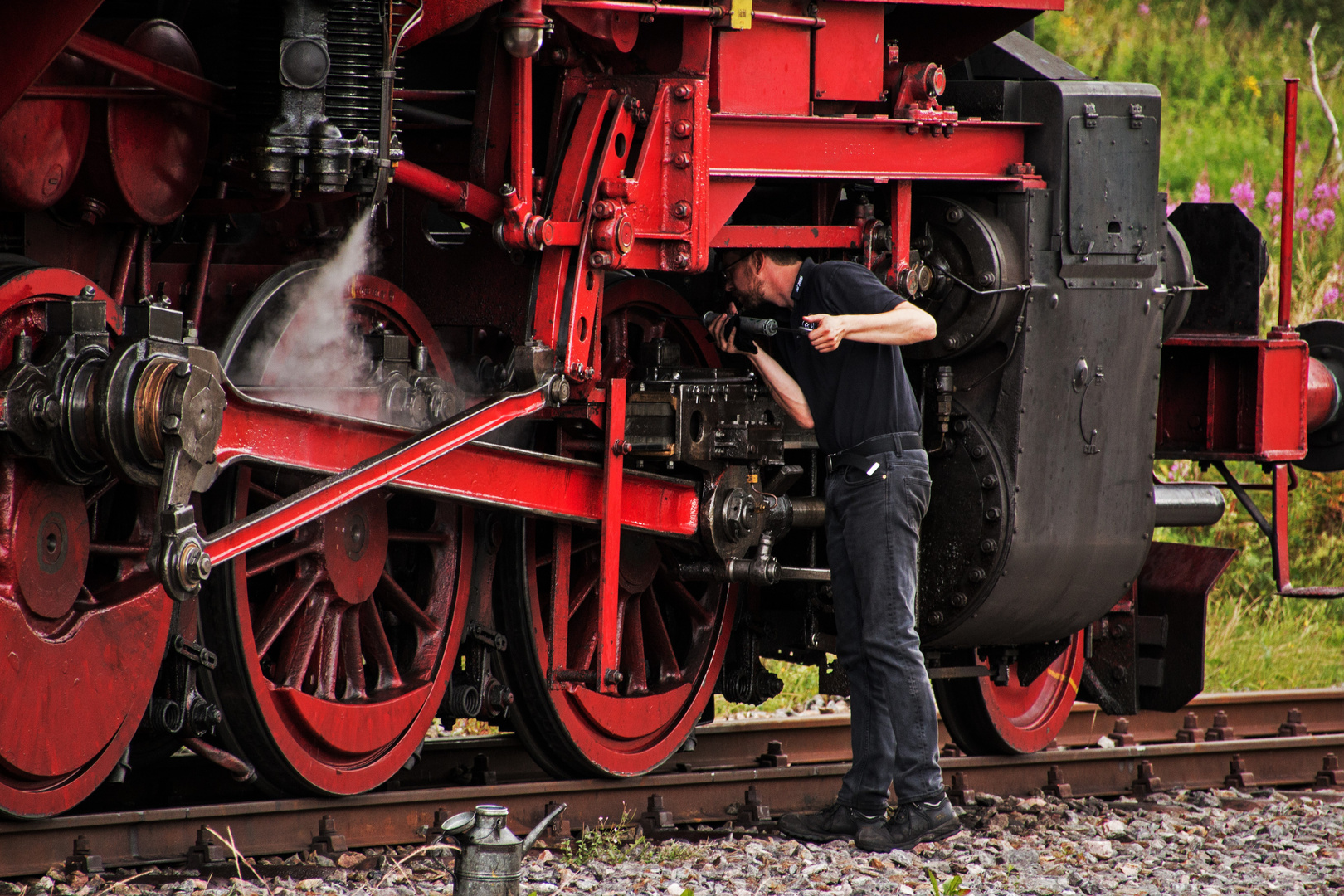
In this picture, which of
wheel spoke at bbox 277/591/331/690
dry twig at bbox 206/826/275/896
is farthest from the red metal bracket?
dry twig at bbox 206/826/275/896

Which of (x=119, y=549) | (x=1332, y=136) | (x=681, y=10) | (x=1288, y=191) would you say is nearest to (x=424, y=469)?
(x=119, y=549)

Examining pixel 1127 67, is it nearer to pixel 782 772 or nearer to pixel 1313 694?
pixel 1313 694

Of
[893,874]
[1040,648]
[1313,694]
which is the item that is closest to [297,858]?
[893,874]

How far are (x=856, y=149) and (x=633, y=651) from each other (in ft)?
6.49

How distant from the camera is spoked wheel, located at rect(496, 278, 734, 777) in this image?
5742 mm

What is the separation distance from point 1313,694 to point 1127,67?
8616mm

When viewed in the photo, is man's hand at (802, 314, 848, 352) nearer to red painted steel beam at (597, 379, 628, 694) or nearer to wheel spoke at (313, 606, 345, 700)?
red painted steel beam at (597, 379, 628, 694)

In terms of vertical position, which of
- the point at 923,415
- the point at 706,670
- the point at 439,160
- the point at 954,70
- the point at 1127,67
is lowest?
the point at 706,670

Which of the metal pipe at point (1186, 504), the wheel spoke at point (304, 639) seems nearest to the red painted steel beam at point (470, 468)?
the wheel spoke at point (304, 639)

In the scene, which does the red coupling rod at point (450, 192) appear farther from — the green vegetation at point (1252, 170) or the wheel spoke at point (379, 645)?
the green vegetation at point (1252, 170)

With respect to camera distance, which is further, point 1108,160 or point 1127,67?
point 1127,67

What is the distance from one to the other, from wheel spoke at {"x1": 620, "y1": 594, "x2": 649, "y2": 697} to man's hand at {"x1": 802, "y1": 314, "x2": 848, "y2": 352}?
1.35m

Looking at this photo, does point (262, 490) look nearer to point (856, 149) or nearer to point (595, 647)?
point (595, 647)

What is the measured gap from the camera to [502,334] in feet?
20.0
